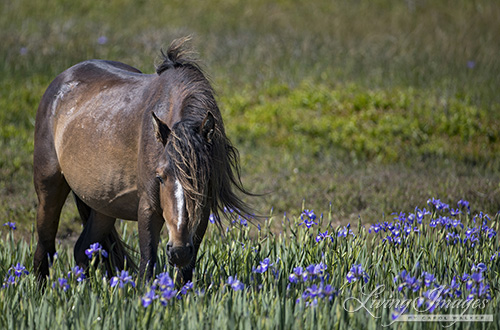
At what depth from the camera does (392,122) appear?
9.48 m

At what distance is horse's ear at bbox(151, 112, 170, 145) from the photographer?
339 centimetres

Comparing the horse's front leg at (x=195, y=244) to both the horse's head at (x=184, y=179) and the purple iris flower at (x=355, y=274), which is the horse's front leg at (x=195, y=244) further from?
the purple iris flower at (x=355, y=274)

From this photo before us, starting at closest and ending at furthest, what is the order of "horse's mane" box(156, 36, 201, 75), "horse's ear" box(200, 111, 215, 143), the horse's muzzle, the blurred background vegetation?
the horse's muzzle
"horse's ear" box(200, 111, 215, 143)
"horse's mane" box(156, 36, 201, 75)
the blurred background vegetation

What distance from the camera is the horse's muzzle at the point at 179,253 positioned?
3199 millimetres

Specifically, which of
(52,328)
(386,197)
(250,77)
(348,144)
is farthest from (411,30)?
(52,328)

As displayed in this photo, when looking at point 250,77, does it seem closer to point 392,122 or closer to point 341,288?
point 392,122

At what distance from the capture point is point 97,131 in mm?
4148

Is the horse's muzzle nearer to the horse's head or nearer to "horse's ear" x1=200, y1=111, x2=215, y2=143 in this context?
the horse's head

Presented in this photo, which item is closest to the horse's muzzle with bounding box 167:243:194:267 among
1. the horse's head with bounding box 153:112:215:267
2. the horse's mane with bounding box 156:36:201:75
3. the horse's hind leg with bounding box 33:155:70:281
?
the horse's head with bounding box 153:112:215:267

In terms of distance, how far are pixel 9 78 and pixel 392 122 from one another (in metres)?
6.63

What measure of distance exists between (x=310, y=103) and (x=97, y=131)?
20.9 ft

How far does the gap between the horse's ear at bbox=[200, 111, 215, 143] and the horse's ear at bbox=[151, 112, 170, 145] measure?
0.21 m

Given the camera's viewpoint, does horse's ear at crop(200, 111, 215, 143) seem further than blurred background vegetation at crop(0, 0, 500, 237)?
No

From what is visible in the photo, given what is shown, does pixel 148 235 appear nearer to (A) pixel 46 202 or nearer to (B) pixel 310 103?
(A) pixel 46 202
